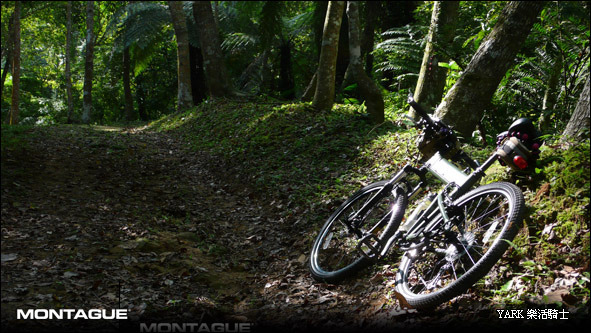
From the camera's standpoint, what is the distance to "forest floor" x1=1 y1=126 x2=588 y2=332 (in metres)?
3.68

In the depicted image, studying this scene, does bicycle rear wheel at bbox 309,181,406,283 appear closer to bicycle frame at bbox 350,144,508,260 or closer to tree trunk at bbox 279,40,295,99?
bicycle frame at bbox 350,144,508,260

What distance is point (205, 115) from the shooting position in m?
12.7

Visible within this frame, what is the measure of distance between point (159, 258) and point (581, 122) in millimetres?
4583

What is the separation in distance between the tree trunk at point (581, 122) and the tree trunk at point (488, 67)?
7.89ft

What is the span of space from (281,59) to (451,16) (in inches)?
292

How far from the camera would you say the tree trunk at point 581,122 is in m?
3.90

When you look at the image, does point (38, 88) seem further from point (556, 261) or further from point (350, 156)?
point (556, 261)

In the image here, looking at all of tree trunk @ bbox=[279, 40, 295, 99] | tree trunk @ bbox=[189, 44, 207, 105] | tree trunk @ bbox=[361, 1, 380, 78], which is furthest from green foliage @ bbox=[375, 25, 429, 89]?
tree trunk @ bbox=[189, 44, 207, 105]

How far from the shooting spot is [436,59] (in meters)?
8.16

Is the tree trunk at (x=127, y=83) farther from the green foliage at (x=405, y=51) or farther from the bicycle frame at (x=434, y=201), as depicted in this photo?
the bicycle frame at (x=434, y=201)

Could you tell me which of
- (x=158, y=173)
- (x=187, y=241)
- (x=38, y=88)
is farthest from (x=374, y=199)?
(x=38, y=88)

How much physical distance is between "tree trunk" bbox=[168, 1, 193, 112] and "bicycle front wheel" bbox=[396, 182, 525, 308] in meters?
12.3

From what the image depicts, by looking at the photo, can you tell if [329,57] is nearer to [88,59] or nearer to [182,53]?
[182,53]

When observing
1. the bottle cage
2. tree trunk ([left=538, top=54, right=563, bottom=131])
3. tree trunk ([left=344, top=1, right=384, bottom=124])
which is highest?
tree trunk ([left=344, top=1, right=384, bottom=124])
